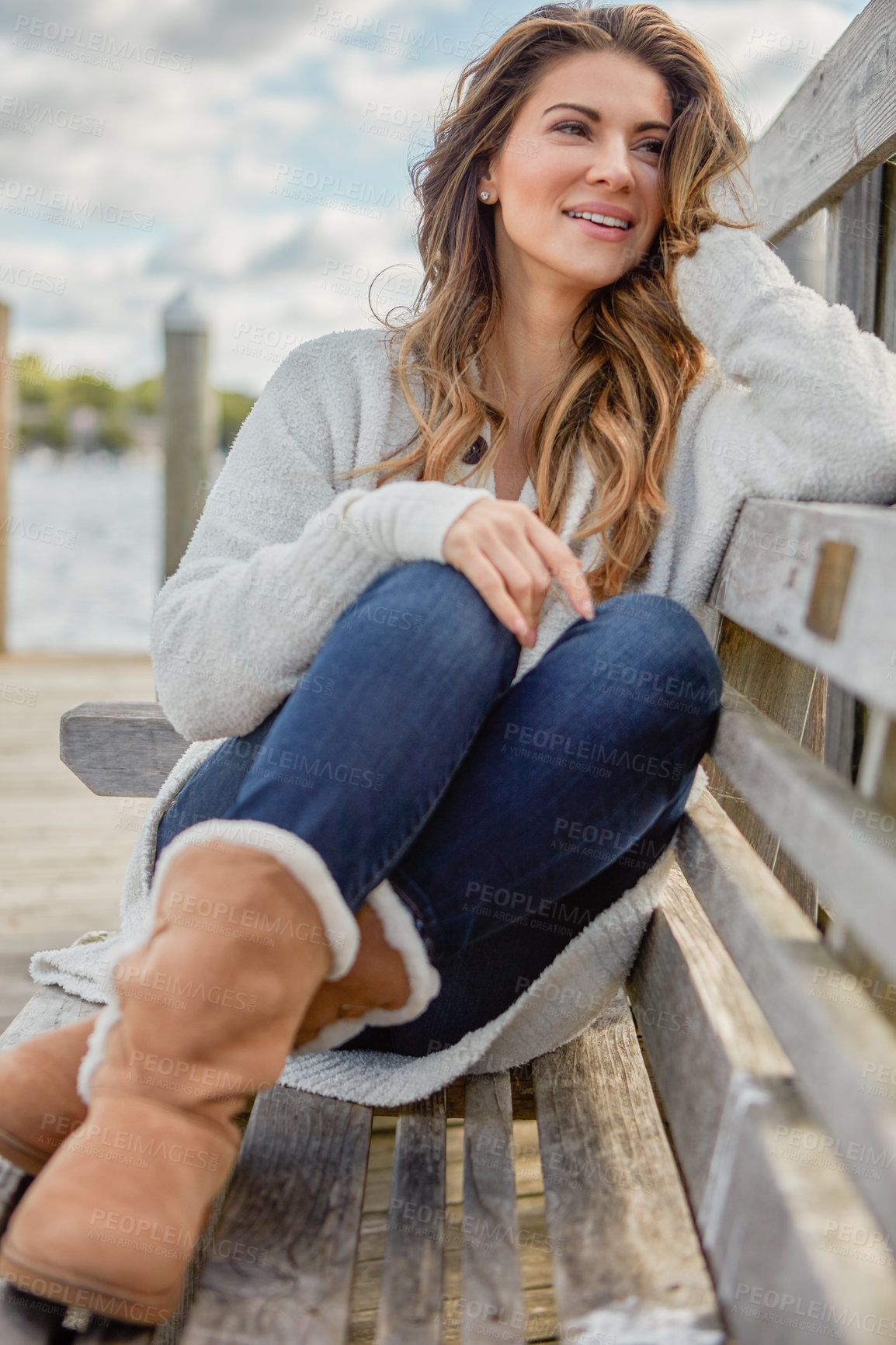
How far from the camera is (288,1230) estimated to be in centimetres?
78

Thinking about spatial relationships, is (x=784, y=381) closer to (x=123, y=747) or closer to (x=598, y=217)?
(x=598, y=217)

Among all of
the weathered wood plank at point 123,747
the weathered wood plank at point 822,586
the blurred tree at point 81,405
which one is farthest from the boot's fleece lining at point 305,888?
the blurred tree at point 81,405

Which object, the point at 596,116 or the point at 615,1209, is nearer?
the point at 615,1209

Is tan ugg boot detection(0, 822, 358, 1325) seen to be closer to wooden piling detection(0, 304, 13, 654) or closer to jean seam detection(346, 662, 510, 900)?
jean seam detection(346, 662, 510, 900)

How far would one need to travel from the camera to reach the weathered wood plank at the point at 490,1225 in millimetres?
704

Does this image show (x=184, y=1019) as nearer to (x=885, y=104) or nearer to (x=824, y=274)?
(x=885, y=104)

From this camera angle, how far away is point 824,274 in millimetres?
1484

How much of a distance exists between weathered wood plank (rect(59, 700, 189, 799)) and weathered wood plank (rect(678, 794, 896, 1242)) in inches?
27.8

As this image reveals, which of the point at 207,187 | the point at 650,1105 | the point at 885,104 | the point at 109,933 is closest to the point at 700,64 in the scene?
the point at 885,104

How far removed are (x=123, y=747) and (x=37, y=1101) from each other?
576mm

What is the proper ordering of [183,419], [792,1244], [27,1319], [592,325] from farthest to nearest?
[183,419]
[592,325]
[27,1319]
[792,1244]

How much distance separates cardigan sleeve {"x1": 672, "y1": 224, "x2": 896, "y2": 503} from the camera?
38.9 inches

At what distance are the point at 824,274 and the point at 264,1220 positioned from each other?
1.35m

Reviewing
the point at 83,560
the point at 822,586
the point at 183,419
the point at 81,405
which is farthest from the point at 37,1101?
the point at 81,405
